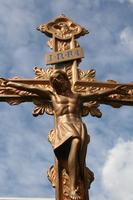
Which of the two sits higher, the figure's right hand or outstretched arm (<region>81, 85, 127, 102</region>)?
the figure's right hand

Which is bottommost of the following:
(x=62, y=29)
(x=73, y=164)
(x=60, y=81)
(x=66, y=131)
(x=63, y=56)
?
(x=73, y=164)

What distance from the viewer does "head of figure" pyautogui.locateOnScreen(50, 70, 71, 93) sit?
221 inches

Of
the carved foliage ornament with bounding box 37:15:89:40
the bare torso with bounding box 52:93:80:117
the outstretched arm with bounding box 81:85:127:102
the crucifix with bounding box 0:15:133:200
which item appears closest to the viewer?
the crucifix with bounding box 0:15:133:200

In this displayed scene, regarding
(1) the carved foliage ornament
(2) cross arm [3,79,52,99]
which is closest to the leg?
(2) cross arm [3,79,52,99]

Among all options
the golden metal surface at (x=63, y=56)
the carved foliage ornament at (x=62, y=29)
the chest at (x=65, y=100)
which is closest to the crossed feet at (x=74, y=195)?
the chest at (x=65, y=100)

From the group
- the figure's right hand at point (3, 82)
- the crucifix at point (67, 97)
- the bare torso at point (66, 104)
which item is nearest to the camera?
the crucifix at point (67, 97)

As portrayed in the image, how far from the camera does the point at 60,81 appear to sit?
221 inches

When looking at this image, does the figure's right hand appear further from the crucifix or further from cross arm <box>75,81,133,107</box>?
cross arm <box>75,81,133,107</box>

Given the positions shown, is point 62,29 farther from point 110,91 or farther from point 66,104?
point 66,104

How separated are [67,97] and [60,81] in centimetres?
17

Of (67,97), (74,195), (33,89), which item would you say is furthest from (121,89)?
(74,195)

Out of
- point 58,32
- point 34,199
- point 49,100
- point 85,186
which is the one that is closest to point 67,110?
point 49,100

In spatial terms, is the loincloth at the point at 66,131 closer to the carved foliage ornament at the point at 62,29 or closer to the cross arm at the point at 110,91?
the cross arm at the point at 110,91

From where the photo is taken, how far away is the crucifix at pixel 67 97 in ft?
16.9
